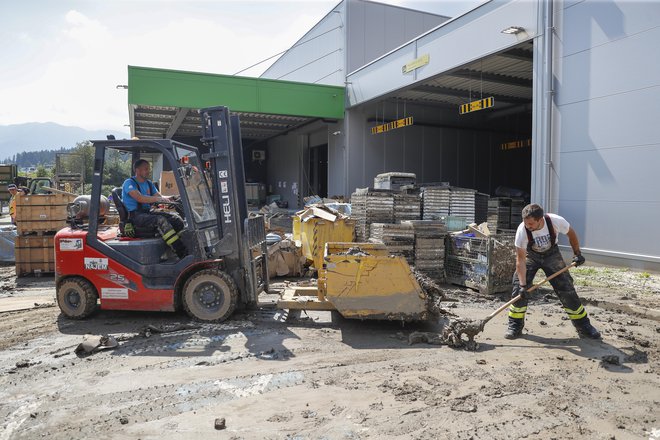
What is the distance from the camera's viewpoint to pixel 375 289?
580 centimetres

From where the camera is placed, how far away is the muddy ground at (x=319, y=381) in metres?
3.57

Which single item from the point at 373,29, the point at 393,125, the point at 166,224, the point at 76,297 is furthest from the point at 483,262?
the point at 373,29

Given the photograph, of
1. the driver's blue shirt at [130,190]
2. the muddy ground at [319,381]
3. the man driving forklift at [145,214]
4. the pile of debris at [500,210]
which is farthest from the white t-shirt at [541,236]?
the pile of debris at [500,210]

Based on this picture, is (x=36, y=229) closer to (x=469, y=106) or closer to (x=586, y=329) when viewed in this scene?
(x=586, y=329)

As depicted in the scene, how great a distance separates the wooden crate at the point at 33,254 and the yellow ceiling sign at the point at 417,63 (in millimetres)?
11826

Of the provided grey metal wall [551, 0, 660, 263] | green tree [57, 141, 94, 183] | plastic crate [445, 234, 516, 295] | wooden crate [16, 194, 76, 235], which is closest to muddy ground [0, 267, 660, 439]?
plastic crate [445, 234, 516, 295]

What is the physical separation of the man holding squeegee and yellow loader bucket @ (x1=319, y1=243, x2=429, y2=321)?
116 centimetres

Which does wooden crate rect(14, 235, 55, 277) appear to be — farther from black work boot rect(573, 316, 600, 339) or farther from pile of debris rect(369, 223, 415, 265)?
black work boot rect(573, 316, 600, 339)

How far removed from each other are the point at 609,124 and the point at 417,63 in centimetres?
734

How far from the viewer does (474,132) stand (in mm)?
23672

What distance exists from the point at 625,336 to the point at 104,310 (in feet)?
23.4

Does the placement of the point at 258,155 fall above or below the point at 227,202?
above

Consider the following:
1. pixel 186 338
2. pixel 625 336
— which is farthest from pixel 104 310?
pixel 625 336

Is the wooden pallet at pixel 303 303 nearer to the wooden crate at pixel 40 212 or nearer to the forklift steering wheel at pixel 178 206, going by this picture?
the forklift steering wheel at pixel 178 206
